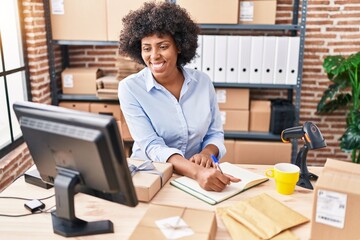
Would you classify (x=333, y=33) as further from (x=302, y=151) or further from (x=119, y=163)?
(x=119, y=163)

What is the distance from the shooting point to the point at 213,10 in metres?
2.87

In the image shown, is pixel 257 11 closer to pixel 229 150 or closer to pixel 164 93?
pixel 229 150

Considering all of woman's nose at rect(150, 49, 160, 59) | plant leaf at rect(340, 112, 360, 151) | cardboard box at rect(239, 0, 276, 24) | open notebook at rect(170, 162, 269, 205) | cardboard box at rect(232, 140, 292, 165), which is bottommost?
cardboard box at rect(232, 140, 292, 165)

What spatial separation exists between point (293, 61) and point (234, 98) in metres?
0.54

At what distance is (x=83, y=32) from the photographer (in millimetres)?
3066

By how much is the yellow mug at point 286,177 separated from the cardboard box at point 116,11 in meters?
1.97

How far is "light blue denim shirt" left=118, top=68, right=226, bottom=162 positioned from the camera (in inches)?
69.2

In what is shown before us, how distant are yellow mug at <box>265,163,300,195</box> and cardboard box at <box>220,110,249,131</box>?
5.52 feet

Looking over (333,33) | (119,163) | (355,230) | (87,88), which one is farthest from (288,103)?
(119,163)

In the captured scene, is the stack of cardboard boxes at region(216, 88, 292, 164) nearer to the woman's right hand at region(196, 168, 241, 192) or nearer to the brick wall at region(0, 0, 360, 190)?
the brick wall at region(0, 0, 360, 190)

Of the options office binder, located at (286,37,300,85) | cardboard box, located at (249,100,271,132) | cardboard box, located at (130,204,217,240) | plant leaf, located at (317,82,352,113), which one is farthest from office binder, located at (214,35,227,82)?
cardboard box, located at (130,204,217,240)

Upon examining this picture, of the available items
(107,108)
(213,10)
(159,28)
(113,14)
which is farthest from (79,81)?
(159,28)

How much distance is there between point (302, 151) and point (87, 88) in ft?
7.21

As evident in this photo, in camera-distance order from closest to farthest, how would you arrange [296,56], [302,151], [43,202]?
[43,202]
[302,151]
[296,56]
